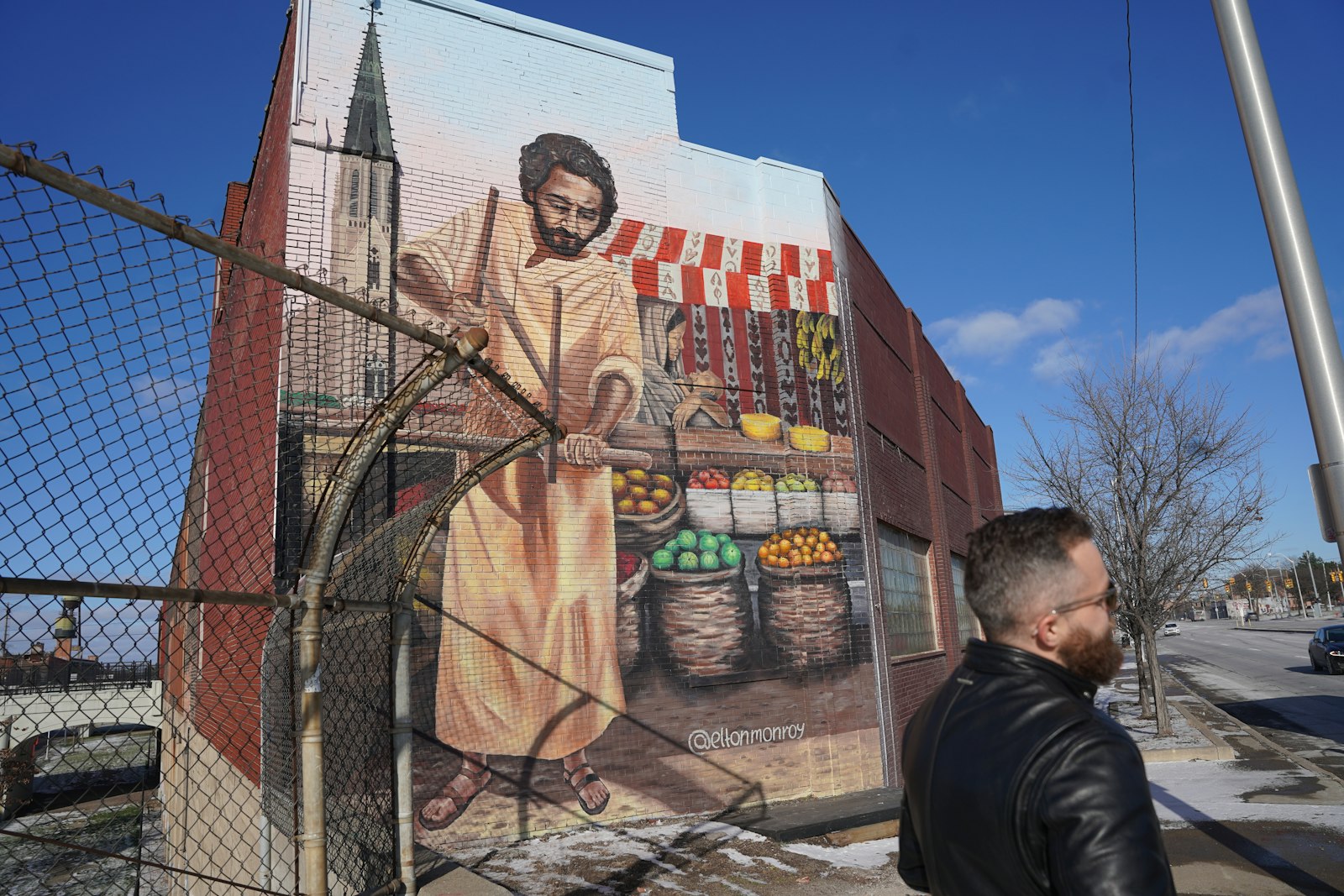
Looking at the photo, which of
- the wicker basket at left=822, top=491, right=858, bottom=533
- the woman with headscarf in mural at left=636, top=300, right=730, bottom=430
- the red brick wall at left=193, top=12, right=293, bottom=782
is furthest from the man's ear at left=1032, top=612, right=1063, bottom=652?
the wicker basket at left=822, top=491, right=858, bottom=533

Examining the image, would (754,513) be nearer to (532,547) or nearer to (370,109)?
(532,547)

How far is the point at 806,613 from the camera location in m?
11.1

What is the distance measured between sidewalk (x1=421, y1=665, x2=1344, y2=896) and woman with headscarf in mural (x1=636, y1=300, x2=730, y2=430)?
4585mm

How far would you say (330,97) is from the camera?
959cm

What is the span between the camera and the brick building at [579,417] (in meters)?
8.94

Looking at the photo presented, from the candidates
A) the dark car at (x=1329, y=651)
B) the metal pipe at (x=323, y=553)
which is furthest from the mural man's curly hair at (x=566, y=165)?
the dark car at (x=1329, y=651)

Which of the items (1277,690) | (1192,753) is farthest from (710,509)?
(1277,690)

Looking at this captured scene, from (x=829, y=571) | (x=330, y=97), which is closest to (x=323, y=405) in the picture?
(x=330, y=97)

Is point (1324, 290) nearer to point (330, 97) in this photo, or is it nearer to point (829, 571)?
point (829, 571)

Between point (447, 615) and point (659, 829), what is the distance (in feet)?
10.2

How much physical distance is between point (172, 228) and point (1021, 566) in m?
2.60

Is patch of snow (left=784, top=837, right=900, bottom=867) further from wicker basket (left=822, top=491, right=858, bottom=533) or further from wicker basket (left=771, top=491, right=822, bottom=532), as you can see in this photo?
wicker basket (left=822, top=491, right=858, bottom=533)

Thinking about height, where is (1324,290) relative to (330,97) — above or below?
below

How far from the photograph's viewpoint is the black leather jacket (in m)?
1.48
